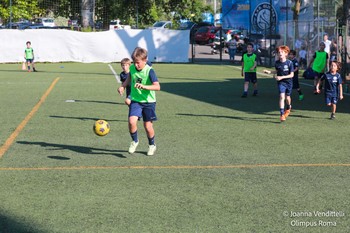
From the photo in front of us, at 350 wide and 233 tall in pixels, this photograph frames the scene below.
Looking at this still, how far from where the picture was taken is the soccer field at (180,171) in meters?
6.82

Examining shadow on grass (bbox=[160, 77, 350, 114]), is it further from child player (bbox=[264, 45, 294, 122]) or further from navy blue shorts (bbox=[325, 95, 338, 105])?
navy blue shorts (bbox=[325, 95, 338, 105])

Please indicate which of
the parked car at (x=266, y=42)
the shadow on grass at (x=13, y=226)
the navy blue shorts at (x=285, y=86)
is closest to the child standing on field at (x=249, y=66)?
the navy blue shorts at (x=285, y=86)

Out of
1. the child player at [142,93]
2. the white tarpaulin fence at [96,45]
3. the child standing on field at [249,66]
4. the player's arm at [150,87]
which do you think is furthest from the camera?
the white tarpaulin fence at [96,45]

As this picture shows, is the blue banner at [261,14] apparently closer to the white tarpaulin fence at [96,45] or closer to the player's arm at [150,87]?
the white tarpaulin fence at [96,45]

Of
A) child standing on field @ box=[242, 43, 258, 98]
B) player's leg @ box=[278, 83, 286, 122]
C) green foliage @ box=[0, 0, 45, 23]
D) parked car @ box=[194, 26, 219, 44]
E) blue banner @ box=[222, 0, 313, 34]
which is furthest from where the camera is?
parked car @ box=[194, 26, 219, 44]

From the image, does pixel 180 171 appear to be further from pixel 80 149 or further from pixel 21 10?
pixel 21 10

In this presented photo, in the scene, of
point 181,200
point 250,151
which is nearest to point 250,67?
point 250,151

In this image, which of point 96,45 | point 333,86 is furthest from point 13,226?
point 96,45

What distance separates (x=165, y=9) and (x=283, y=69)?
42881 millimetres

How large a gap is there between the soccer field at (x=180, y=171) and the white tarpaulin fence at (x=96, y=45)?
24.7 meters

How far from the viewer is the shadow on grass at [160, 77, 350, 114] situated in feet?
58.1

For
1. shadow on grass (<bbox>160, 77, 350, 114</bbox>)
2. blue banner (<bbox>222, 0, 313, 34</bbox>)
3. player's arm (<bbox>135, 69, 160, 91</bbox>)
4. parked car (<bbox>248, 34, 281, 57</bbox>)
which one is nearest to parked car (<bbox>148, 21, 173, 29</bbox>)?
blue banner (<bbox>222, 0, 313, 34</bbox>)

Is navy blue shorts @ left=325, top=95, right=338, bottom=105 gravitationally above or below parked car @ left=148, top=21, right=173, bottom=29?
below

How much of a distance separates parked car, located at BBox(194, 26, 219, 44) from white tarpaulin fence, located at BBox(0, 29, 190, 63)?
18434 millimetres
